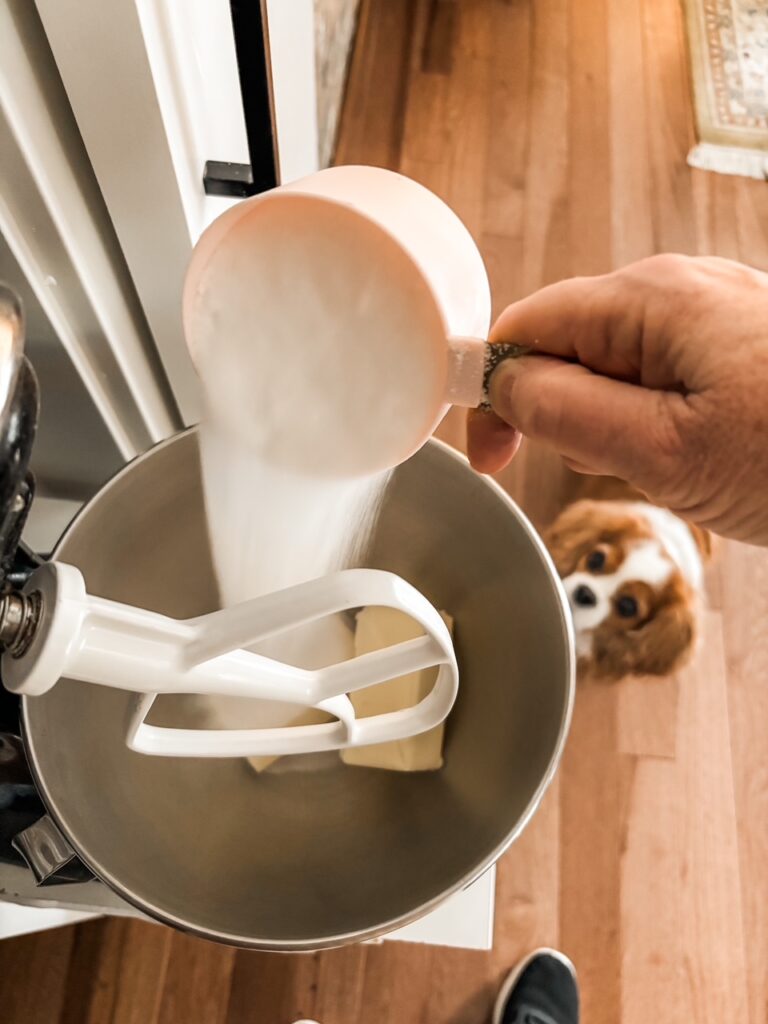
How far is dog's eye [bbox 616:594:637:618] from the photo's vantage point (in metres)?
1.02

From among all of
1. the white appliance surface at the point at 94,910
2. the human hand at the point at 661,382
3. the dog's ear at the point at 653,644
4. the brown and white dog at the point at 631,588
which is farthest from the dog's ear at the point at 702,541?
the human hand at the point at 661,382

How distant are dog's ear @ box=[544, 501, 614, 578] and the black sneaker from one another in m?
0.45

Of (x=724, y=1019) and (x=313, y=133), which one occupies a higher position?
(x=313, y=133)

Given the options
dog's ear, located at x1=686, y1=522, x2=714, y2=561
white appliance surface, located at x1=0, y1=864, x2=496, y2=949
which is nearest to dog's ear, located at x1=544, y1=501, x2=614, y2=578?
dog's ear, located at x1=686, y1=522, x2=714, y2=561

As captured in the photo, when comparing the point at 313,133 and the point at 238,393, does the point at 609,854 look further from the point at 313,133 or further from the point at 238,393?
the point at 313,133

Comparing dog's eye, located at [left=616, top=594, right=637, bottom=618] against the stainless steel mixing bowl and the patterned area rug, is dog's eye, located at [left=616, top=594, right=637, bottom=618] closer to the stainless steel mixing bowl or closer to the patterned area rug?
the stainless steel mixing bowl

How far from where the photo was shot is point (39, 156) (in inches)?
18.5

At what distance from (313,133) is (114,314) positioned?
52 centimetres

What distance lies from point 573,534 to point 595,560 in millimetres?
56

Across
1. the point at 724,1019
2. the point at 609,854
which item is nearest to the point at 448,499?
the point at 609,854

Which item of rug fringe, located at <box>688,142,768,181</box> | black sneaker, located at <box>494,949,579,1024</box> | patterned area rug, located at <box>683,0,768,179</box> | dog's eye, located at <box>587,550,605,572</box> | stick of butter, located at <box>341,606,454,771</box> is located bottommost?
black sneaker, located at <box>494,949,579,1024</box>

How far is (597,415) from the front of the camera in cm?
43

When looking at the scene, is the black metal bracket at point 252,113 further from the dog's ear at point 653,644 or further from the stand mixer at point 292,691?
the dog's ear at point 653,644

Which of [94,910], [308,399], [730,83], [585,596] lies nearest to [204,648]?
[308,399]
